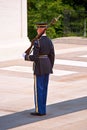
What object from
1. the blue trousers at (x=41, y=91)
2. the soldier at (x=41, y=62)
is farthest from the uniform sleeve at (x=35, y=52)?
the blue trousers at (x=41, y=91)

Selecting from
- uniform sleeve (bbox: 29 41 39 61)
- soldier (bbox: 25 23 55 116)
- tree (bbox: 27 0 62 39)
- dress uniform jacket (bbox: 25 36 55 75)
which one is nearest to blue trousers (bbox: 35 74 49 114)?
soldier (bbox: 25 23 55 116)

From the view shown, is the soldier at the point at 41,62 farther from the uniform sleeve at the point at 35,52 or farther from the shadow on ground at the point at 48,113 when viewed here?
the shadow on ground at the point at 48,113

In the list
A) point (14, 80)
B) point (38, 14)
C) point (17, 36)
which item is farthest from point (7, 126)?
point (38, 14)

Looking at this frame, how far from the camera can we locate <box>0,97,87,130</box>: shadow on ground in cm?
870

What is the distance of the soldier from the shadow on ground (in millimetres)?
279

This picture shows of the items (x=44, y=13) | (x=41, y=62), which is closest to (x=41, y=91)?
(x=41, y=62)

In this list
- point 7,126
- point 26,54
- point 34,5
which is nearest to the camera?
point 7,126

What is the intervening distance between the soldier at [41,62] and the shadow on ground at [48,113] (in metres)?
0.28

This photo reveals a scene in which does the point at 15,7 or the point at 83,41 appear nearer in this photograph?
the point at 15,7

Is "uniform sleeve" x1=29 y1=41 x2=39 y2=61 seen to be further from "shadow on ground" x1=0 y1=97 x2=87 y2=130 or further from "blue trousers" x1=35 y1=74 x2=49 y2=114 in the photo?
"shadow on ground" x1=0 y1=97 x2=87 y2=130

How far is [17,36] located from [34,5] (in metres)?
20.7

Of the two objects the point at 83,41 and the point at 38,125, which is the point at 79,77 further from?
the point at 83,41

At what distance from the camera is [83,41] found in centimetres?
2241

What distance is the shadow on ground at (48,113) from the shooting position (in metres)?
8.70
